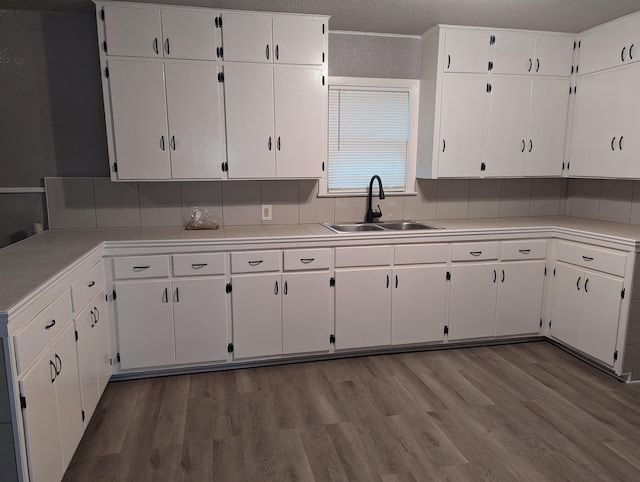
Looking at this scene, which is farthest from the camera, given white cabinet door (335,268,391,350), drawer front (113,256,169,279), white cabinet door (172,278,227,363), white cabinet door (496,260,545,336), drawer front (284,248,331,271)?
white cabinet door (496,260,545,336)

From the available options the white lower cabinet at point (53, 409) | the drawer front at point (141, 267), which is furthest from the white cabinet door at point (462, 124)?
the white lower cabinet at point (53, 409)

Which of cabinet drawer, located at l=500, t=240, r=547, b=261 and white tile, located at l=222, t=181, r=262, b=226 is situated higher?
white tile, located at l=222, t=181, r=262, b=226

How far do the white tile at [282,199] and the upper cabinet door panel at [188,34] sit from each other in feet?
3.31

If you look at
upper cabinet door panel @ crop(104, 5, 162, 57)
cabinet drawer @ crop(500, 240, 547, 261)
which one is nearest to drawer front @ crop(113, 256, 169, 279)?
upper cabinet door panel @ crop(104, 5, 162, 57)

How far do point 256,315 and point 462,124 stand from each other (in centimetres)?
210

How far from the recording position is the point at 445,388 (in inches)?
112

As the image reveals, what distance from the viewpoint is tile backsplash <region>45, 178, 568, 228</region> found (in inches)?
127

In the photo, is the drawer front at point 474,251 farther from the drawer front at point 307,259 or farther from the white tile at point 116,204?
the white tile at point 116,204

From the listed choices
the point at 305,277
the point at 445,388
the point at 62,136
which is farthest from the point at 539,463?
the point at 62,136

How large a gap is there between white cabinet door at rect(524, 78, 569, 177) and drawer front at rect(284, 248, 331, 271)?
6.01 ft

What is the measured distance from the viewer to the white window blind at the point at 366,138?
3.56m

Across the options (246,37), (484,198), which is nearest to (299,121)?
(246,37)

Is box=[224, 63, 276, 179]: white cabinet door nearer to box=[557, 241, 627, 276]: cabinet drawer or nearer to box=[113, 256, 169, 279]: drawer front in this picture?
box=[113, 256, 169, 279]: drawer front

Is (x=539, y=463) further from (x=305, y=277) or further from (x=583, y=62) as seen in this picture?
(x=583, y=62)
